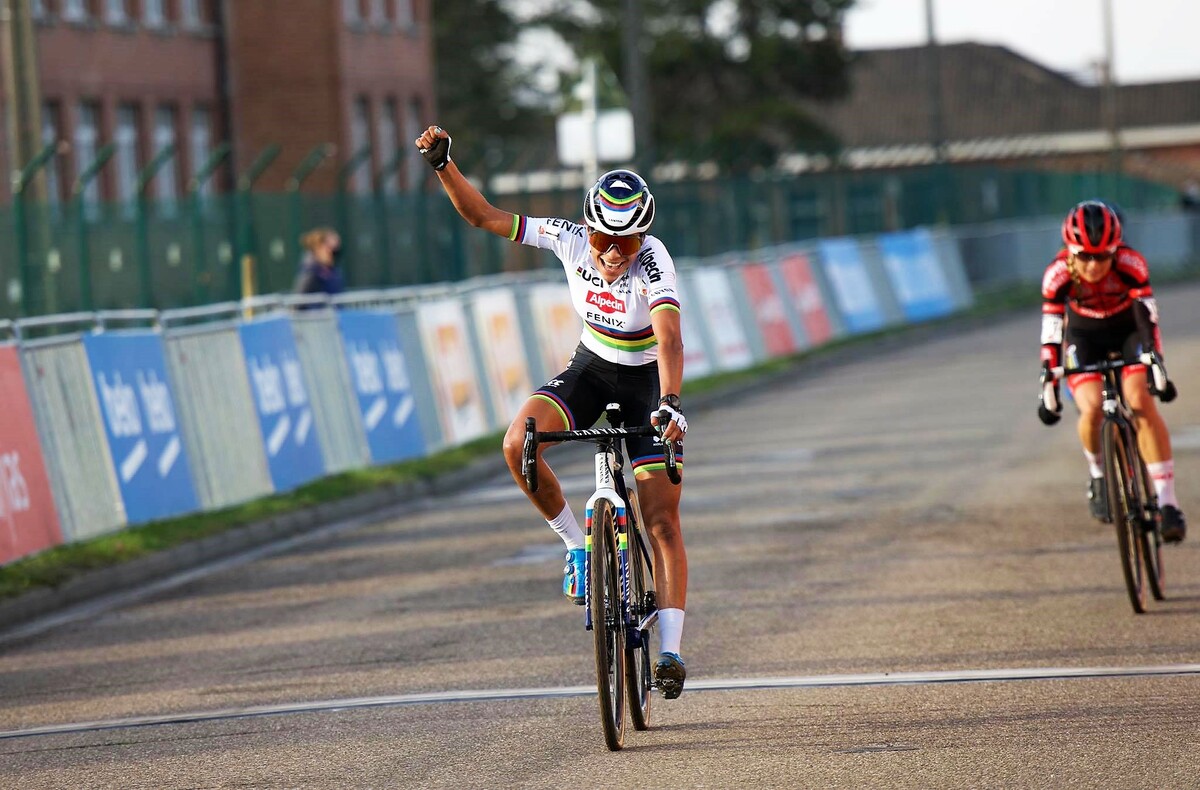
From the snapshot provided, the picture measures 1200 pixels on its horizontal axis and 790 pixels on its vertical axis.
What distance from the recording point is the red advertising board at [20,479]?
12.6 meters

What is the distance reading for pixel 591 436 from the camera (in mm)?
7789

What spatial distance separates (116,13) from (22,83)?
27.6 m

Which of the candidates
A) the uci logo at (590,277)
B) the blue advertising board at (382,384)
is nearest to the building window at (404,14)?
the blue advertising board at (382,384)

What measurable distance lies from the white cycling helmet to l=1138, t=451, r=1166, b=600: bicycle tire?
3.48 meters

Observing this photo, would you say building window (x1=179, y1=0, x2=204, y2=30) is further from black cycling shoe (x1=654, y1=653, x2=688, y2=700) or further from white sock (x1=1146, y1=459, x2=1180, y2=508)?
black cycling shoe (x1=654, y1=653, x2=688, y2=700)

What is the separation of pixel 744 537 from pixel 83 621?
156 inches

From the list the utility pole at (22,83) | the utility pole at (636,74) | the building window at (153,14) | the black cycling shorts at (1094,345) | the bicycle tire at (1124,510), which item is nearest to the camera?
the bicycle tire at (1124,510)

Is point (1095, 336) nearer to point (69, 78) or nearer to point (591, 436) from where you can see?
point (591, 436)

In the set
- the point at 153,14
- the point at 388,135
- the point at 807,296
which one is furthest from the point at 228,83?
the point at 807,296

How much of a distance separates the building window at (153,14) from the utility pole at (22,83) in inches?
1102

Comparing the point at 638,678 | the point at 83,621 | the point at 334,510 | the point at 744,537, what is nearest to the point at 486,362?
the point at 334,510

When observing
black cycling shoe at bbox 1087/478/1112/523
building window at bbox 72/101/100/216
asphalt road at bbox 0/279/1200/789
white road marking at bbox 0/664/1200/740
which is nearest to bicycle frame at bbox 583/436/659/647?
asphalt road at bbox 0/279/1200/789

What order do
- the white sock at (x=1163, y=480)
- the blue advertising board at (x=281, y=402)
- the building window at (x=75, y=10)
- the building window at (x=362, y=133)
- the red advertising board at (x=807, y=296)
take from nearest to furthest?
the white sock at (x=1163, y=480), the blue advertising board at (x=281, y=402), the red advertising board at (x=807, y=296), the building window at (x=75, y=10), the building window at (x=362, y=133)

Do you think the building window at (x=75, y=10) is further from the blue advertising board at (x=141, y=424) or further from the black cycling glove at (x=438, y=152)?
the black cycling glove at (x=438, y=152)
